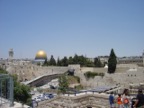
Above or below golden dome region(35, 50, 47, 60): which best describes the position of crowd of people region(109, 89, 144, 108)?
below

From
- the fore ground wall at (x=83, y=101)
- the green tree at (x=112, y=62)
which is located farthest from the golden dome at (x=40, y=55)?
the fore ground wall at (x=83, y=101)

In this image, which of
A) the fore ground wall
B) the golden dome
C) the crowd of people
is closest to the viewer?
the crowd of people

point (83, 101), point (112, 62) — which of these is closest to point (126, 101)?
point (83, 101)

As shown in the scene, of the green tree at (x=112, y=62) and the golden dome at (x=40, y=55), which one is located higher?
the golden dome at (x=40, y=55)

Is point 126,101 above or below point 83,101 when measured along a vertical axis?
above

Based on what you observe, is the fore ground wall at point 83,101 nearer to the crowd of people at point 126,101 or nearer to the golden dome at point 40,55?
the crowd of people at point 126,101

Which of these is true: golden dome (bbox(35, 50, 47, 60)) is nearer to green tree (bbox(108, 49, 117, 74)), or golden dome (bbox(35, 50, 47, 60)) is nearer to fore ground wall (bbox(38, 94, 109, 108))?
green tree (bbox(108, 49, 117, 74))

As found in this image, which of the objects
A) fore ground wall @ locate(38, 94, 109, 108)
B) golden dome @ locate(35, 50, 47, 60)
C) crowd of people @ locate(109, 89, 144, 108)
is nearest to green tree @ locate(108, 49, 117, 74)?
fore ground wall @ locate(38, 94, 109, 108)

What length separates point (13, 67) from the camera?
39.8 meters

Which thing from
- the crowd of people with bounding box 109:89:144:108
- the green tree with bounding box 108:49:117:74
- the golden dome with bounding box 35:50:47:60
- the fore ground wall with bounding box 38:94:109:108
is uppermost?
the golden dome with bounding box 35:50:47:60

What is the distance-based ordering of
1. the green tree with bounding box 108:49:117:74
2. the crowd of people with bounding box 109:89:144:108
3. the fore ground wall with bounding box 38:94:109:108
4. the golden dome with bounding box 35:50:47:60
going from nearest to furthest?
the crowd of people with bounding box 109:89:144:108, the fore ground wall with bounding box 38:94:109:108, the green tree with bounding box 108:49:117:74, the golden dome with bounding box 35:50:47:60

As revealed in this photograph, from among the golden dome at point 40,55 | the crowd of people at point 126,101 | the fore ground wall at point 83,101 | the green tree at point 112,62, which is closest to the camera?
the crowd of people at point 126,101

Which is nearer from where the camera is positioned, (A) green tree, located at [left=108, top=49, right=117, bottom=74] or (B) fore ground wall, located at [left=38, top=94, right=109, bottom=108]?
(B) fore ground wall, located at [left=38, top=94, right=109, bottom=108]

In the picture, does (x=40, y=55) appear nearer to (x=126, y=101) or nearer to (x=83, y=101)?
(x=83, y=101)
